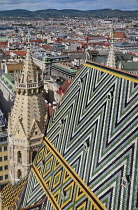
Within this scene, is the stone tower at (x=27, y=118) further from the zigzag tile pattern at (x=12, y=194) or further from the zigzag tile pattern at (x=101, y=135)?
the zigzag tile pattern at (x=12, y=194)

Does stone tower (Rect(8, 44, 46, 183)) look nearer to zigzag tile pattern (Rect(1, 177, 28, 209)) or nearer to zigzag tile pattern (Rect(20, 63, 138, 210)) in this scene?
zigzag tile pattern (Rect(20, 63, 138, 210))

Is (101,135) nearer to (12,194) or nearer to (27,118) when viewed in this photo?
(27,118)

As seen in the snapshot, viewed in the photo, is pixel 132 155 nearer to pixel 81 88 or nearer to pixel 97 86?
pixel 97 86

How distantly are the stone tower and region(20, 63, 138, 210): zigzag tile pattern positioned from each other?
3.36 ft

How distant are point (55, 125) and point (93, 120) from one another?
5.71 metres

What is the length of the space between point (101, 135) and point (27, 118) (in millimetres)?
8490

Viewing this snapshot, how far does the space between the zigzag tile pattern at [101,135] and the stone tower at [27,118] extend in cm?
102

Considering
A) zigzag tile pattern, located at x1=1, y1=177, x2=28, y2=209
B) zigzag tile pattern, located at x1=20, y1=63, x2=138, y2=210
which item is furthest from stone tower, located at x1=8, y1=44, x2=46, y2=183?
zigzag tile pattern, located at x1=1, y1=177, x2=28, y2=209

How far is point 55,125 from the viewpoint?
2459 centimetres

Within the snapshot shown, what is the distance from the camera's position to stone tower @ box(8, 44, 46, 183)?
79.4 ft

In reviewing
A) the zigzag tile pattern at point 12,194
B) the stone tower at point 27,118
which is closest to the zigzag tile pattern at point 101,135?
the stone tower at point 27,118

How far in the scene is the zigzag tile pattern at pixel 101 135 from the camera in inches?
594

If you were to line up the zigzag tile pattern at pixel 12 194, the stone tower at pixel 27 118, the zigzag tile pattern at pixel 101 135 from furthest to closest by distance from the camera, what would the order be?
the zigzag tile pattern at pixel 12 194 < the stone tower at pixel 27 118 < the zigzag tile pattern at pixel 101 135

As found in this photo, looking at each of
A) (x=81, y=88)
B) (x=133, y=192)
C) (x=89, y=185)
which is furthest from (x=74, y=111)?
(x=133, y=192)
